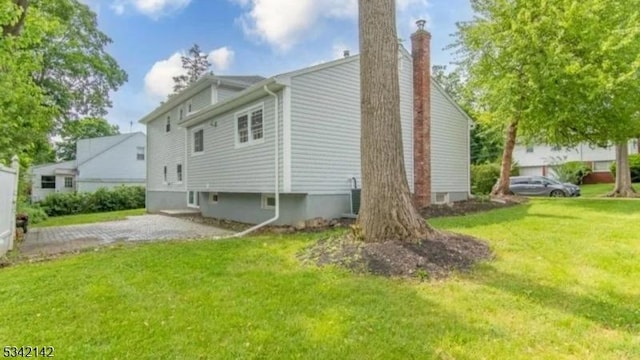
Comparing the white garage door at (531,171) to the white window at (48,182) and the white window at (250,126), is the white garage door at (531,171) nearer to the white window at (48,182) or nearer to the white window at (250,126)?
the white window at (250,126)

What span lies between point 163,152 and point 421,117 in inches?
491

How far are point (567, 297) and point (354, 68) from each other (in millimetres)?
8754

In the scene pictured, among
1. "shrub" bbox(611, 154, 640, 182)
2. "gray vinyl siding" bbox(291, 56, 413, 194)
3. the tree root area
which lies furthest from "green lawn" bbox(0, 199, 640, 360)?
"shrub" bbox(611, 154, 640, 182)

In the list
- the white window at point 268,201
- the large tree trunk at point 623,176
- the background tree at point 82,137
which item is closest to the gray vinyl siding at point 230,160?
the white window at point 268,201

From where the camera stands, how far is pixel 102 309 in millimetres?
4164

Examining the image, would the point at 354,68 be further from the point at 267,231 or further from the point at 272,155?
the point at 267,231

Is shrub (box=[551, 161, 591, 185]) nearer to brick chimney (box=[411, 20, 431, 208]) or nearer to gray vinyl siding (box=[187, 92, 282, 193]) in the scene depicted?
brick chimney (box=[411, 20, 431, 208])

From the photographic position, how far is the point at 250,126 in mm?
11531

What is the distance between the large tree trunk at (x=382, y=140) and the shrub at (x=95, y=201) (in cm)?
2183

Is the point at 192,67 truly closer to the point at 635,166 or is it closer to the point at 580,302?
the point at 635,166

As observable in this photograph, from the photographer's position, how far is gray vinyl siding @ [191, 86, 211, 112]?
15172 mm

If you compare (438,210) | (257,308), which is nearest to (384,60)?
(257,308)

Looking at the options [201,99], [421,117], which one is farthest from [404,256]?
[201,99]

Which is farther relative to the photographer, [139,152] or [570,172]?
[139,152]
